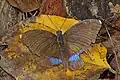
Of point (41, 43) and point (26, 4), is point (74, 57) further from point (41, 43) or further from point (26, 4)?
point (26, 4)

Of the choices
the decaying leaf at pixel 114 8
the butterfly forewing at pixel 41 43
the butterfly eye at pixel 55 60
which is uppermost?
the decaying leaf at pixel 114 8

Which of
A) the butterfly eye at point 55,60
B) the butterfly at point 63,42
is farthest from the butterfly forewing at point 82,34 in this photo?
the butterfly eye at point 55,60

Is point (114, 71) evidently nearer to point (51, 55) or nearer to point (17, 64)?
point (51, 55)

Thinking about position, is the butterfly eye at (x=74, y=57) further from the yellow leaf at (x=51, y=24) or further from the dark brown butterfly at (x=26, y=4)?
the dark brown butterfly at (x=26, y=4)

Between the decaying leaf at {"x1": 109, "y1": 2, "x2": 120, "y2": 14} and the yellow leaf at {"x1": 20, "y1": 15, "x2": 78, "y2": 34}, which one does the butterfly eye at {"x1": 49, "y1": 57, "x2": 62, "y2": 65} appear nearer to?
the yellow leaf at {"x1": 20, "y1": 15, "x2": 78, "y2": 34}

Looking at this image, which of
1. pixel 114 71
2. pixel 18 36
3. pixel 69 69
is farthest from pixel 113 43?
Result: pixel 18 36
